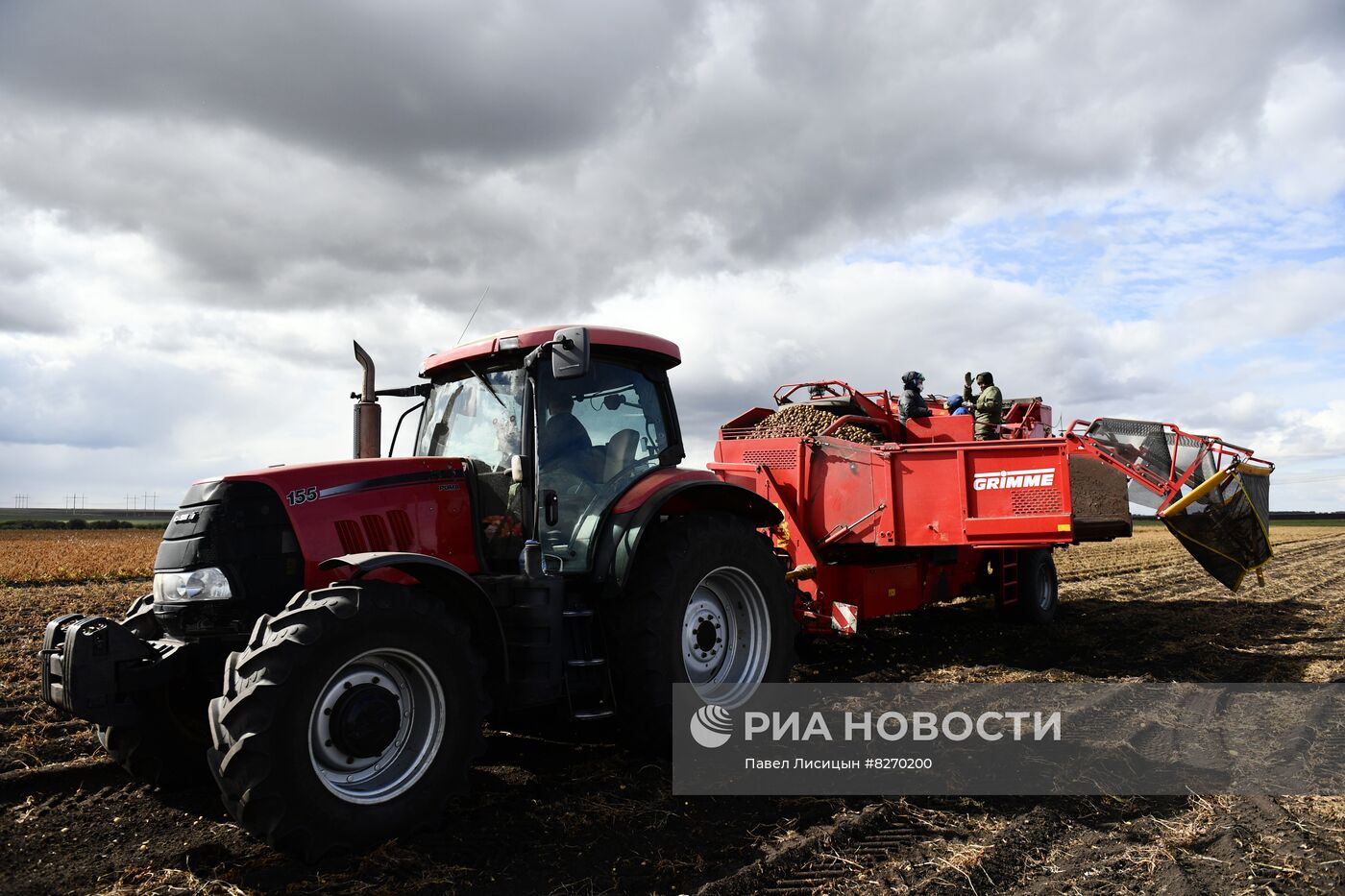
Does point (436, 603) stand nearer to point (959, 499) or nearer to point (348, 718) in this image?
point (348, 718)

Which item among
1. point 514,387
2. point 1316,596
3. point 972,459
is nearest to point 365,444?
point 514,387

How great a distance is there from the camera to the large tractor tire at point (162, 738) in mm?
4250

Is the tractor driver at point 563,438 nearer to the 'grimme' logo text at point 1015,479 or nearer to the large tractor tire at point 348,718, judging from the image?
the large tractor tire at point 348,718

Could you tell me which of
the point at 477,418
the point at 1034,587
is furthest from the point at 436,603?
the point at 1034,587

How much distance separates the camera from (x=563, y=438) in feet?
16.6

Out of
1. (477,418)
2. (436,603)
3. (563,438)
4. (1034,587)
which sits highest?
(477,418)

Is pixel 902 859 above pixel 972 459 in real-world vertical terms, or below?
below

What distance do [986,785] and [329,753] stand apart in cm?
321

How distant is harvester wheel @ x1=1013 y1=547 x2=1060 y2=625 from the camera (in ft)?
33.4

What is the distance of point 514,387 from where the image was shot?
16.5 feet

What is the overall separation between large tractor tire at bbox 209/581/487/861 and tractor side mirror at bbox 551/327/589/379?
130 centimetres

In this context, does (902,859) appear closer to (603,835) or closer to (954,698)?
(603,835)

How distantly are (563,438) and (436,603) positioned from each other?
139 cm

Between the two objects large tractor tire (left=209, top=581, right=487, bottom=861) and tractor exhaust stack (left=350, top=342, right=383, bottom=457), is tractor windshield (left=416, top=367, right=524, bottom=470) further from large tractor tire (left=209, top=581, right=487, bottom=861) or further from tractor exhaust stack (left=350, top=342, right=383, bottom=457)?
large tractor tire (left=209, top=581, right=487, bottom=861)
